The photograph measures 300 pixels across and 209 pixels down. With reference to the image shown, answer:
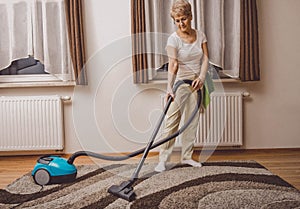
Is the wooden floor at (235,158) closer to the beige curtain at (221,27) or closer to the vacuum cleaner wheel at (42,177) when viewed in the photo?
the vacuum cleaner wheel at (42,177)

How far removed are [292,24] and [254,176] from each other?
5.68 ft

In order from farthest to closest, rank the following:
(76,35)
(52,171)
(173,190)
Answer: (76,35), (52,171), (173,190)

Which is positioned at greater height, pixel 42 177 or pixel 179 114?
pixel 179 114

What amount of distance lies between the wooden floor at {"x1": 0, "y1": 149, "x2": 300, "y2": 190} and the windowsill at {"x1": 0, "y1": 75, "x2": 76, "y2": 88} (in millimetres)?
663

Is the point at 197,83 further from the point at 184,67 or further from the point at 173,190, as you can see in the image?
the point at 173,190

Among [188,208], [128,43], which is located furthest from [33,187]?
[128,43]

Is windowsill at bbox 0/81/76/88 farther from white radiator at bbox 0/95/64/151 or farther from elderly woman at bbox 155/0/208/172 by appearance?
elderly woman at bbox 155/0/208/172

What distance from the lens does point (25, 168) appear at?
3.89 metres

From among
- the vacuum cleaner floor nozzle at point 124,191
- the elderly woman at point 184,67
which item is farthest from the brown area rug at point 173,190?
the elderly woman at point 184,67

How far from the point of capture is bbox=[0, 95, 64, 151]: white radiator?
428 centimetres

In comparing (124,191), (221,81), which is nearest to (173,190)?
(124,191)

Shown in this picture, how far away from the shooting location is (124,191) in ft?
9.48

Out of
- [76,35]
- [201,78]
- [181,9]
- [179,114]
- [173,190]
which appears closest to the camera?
[173,190]

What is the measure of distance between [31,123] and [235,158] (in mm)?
1833
